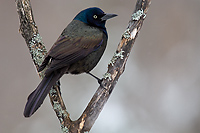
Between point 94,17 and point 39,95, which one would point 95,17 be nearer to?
point 94,17

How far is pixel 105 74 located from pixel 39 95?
0.62 metres

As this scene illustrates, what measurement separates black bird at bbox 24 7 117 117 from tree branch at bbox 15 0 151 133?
0.40ft

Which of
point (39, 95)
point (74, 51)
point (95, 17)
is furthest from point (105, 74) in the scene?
point (95, 17)

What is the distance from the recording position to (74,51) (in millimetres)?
3027

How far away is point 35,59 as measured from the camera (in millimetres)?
3004

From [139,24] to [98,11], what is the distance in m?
0.73

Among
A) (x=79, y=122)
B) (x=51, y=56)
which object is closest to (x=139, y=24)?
(x=51, y=56)

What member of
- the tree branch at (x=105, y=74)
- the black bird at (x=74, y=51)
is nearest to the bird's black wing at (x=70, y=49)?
the black bird at (x=74, y=51)

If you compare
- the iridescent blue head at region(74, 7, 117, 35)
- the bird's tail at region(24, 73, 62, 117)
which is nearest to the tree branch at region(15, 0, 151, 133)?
the bird's tail at region(24, 73, 62, 117)

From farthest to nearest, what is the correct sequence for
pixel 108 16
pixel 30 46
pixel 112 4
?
pixel 112 4, pixel 108 16, pixel 30 46

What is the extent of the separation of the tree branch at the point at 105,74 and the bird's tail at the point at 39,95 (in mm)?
91

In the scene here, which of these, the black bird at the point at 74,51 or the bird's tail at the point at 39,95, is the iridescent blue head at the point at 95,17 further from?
the bird's tail at the point at 39,95

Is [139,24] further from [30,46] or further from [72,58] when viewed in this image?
[30,46]

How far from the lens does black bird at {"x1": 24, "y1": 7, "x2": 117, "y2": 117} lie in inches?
108
